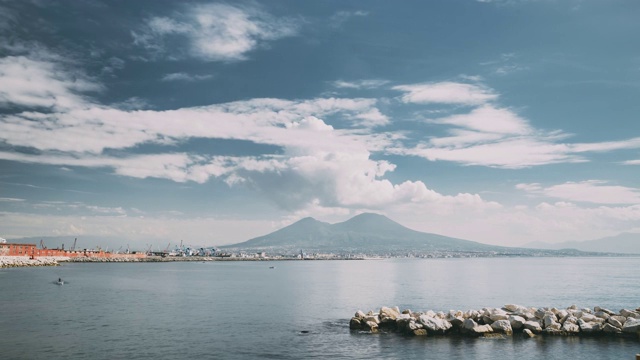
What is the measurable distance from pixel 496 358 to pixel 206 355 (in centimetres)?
1878

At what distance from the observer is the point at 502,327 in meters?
36.2

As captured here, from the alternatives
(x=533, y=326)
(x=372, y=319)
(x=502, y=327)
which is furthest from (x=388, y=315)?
(x=533, y=326)

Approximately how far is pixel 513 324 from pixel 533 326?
1465 millimetres

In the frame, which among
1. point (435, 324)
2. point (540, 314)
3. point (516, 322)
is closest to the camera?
point (435, 324)

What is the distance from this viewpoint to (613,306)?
2297 inches

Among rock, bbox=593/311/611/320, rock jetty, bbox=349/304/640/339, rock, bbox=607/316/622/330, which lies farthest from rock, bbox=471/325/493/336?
rock, bbox=593/311/611/320

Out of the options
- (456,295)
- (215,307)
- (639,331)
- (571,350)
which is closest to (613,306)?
(456,295)

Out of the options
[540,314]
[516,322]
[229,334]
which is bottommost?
[229,334]

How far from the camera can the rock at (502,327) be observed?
36250 mm

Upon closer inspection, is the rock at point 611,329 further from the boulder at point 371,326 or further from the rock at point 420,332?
the boulder at point 371,326

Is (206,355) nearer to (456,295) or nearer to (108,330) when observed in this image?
(108,330)

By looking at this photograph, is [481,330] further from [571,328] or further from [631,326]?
[631,326]

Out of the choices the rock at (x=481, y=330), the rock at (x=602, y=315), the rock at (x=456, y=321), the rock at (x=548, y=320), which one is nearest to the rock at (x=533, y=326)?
the rock at (x=548, y=320)

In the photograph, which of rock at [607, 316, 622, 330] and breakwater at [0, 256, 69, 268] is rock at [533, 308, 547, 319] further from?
breakwater at [0, 256, 69, 268]
